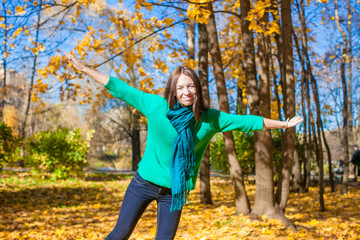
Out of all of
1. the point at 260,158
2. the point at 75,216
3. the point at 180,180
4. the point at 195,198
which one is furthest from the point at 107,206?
the point at 180,180

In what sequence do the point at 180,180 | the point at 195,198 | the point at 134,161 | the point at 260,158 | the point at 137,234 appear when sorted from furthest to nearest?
the point at 134,161 → the point at 195,198 → the point at 260,158 → the point at 137,234 → the point at 180,180

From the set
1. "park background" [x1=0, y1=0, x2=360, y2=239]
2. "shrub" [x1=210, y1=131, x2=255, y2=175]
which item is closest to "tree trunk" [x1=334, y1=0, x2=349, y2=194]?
"park background" [x1=0, y1=0, x2=360, y2=239]

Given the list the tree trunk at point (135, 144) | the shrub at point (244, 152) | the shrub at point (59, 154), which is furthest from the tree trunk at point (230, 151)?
the tree trunk at point (135, 144)

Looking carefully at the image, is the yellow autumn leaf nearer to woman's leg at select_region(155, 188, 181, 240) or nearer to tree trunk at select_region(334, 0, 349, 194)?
woman's leg at select_region(155, 188, 181, 240)

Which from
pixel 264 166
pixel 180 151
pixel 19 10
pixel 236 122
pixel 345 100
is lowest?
pixel 264 166

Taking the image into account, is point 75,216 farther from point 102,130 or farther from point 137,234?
point 102,130

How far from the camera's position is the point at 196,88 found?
95.3 inches

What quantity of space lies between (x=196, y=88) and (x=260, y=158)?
3130 millimetres

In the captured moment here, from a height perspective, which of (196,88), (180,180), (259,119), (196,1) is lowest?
(180,180)

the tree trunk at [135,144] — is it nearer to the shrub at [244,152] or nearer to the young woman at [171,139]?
the shrub at [244,152]

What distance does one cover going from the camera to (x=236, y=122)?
2516mm

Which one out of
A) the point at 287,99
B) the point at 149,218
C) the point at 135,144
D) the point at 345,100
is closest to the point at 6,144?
the point at 149,218

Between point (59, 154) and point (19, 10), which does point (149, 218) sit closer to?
point (19, 10)

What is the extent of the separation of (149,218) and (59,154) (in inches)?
272
